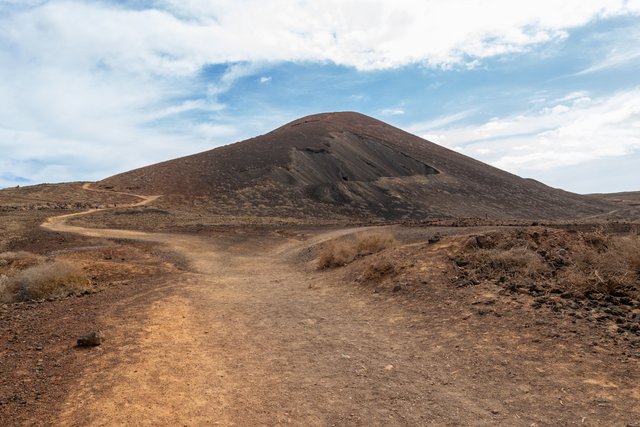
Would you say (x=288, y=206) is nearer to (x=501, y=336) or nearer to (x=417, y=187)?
(x=417, y=187)

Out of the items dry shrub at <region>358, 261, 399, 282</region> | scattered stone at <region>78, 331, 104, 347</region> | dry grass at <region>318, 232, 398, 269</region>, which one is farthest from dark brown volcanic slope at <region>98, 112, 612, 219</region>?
scattered stone at <region>78, 331, 104, 347</region>

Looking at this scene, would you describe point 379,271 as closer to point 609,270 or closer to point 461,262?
point 461,262

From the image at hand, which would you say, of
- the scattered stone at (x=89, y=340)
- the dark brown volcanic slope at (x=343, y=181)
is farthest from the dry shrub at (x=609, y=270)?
the dark brown volcanic slope at (x=343, y=181)

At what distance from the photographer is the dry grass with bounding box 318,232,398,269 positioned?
14.2m

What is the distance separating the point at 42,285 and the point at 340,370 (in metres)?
7.91

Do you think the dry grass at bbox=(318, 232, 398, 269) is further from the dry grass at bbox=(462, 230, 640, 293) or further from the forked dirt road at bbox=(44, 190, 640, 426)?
the forked dirt road at bbox=(44, 190, 640, 426)

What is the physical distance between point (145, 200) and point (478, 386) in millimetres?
42288

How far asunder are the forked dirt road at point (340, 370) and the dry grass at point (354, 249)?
454 centimetres

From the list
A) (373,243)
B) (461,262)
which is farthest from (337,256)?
(461,262)

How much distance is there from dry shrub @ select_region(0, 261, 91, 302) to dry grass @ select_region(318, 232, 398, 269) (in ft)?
23.0

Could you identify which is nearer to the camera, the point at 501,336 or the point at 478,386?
the point at 478,386

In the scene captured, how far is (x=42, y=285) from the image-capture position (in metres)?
10.1

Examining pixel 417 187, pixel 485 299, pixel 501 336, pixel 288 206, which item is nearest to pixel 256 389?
pixel 501 336

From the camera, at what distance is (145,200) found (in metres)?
42.9
